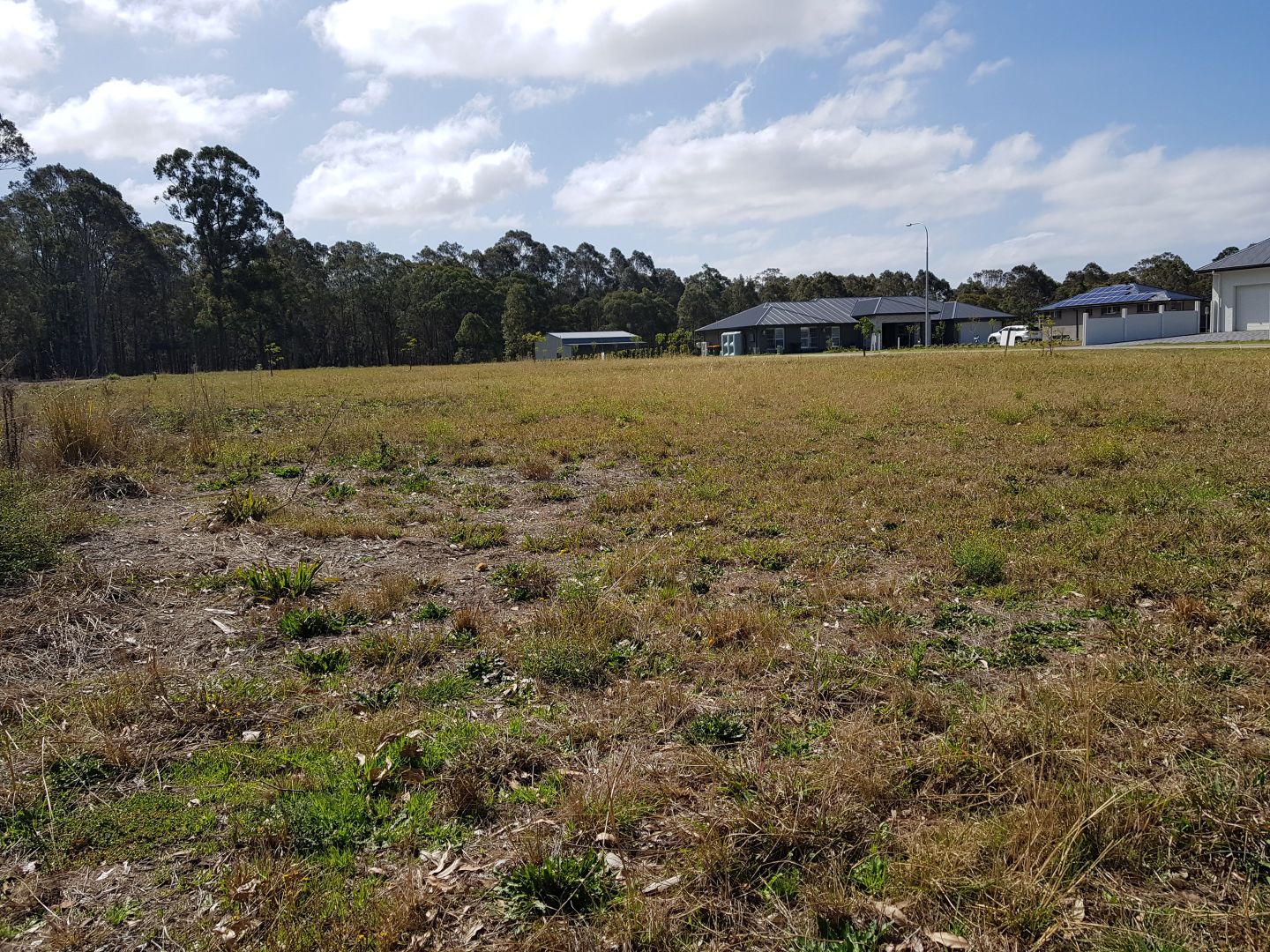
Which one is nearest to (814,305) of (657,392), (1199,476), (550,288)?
(550,288)

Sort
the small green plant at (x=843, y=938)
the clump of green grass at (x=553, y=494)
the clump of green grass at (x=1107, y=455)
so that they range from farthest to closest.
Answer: the clump of green grass at (x=1107, y=455) < the clump of green grass at (x=553, y=494) < the small green plant at (x=843, y=938)

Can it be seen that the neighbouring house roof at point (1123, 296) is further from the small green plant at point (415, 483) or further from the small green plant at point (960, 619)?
the small green plant at point (960, 619)

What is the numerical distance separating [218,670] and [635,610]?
Result: 105 inches

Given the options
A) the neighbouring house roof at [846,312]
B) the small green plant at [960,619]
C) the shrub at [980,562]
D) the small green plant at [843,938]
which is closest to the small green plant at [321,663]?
the small green plant at [843,938]

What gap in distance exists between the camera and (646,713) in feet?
13.6

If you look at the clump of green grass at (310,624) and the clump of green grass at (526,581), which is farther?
the clump of green grass at (526,581)

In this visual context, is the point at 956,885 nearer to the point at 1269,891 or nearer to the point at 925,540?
the point at 1269,891

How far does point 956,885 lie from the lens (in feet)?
9.11

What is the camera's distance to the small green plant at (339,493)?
9688 mm

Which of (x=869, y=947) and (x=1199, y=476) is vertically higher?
(x=1199, y=476)

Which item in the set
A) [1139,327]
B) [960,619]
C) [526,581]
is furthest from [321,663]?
[1139,327]

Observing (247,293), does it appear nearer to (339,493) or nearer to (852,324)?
(852,324)

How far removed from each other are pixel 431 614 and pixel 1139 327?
181 ft

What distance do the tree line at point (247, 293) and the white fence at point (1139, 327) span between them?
72.9 feet
